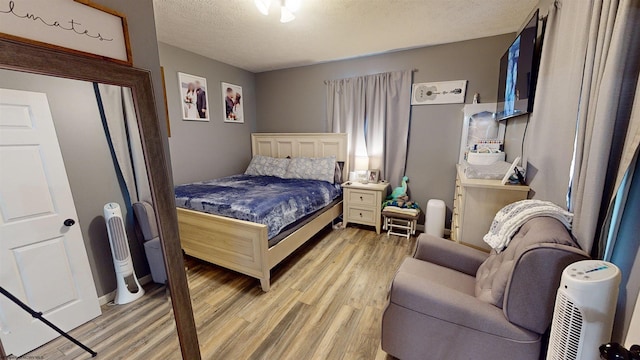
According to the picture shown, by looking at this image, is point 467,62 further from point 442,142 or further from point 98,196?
point 98,196

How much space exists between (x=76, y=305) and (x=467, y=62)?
3.77m

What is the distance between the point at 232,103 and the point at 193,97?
2.23 ft

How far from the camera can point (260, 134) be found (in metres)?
4.21

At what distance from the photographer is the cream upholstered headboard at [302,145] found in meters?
3.62

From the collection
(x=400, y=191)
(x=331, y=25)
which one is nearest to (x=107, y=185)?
(x=331, y=25)

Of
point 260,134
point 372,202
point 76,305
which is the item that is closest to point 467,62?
point 372,202

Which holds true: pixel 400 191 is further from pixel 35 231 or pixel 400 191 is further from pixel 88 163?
pixel 35 231

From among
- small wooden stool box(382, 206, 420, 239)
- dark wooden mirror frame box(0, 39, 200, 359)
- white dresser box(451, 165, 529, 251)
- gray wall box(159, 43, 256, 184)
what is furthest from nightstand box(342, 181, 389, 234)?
dark wooden mirror frame box(0, 39, 200, 359)

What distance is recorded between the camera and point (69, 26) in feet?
2.09

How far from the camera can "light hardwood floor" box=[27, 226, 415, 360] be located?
2.86 ft

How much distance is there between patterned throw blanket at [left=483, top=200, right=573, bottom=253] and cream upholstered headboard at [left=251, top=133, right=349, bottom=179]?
234 centimetres

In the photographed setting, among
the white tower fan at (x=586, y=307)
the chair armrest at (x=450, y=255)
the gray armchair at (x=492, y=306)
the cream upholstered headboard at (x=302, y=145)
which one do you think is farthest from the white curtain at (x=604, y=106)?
the cream upholstered headboard at (x=302, y=145)

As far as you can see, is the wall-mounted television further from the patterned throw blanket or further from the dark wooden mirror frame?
the dark wooden mirror frame

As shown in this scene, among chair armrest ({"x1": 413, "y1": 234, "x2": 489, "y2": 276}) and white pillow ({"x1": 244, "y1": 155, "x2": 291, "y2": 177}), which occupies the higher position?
white pillow ({"x1": 244, "y1": 155, "x2": 291, "y2": 177})
